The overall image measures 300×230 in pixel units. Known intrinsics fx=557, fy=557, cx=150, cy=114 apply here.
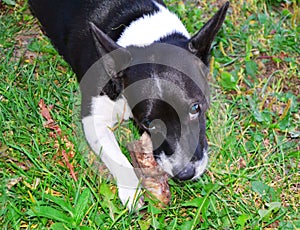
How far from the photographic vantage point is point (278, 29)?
5191mm

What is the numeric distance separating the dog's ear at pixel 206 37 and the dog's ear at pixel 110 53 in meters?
0.42

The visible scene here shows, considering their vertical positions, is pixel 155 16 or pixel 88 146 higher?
pixel 155 16

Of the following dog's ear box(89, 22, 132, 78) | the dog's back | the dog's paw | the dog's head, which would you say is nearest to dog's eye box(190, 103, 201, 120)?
the dog's head

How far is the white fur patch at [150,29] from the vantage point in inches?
147

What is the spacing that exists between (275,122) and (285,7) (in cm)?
160

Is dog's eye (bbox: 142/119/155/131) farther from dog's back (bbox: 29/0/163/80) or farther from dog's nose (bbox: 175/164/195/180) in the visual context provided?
dog's back (bbox: 29/0/163/80)

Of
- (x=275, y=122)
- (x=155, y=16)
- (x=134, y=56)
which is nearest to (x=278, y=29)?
(x=275, y=122)

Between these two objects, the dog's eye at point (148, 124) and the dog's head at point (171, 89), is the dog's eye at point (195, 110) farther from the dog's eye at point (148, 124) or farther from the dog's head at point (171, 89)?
the dog's eye at point (148, 124)

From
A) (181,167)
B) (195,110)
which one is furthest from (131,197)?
(195,110)

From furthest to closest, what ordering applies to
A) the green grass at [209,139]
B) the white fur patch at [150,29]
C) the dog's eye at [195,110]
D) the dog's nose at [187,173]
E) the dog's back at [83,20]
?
the dog's back at [83,20]
the white fur patch at [150,29]
the green grass at [209,139]
the dog's nose at [187,173]
the dog's eye at [195,110]

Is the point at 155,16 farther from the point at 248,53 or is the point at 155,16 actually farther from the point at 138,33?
the point at 248,53

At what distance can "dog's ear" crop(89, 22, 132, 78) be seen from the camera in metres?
3.29

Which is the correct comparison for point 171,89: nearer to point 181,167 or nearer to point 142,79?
point 142,79

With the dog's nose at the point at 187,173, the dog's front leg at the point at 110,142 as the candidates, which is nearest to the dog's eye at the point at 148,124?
the dog's nose at the point at 187,173
